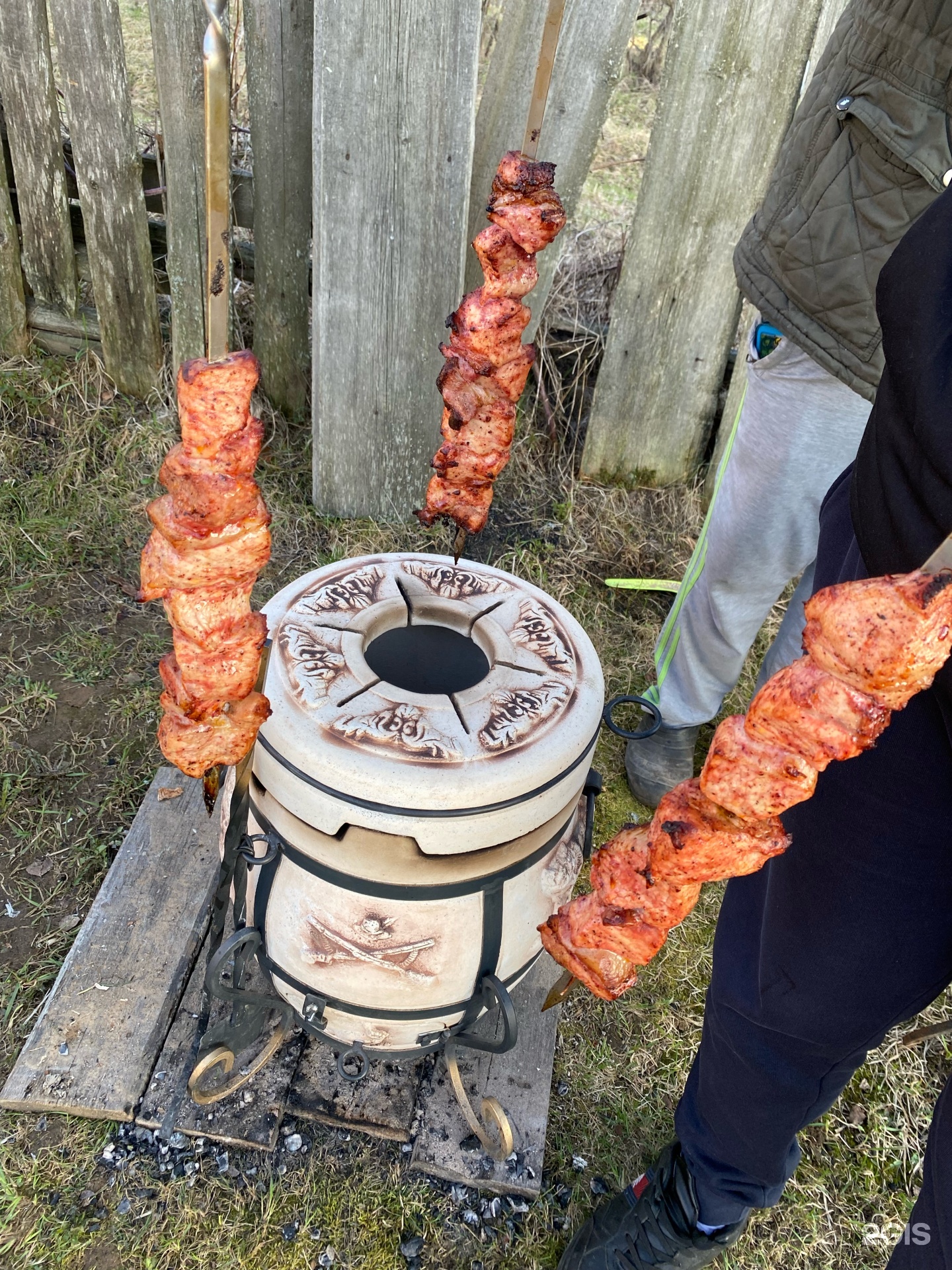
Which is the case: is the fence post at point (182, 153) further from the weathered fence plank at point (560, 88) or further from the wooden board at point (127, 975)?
the wooden board at point (127, 975)

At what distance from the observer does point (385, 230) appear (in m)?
3.29

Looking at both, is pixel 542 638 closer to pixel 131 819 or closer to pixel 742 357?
pixel 131 819

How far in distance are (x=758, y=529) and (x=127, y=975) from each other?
A: 7.50 ft

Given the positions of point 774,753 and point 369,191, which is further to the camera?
point 369,191

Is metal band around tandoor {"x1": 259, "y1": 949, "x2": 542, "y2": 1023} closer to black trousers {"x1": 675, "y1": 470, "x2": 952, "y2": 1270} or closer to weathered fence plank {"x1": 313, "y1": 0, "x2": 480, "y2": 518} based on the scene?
black trousers {"x1": 675, "y1": 470, "x2": 952, "y2": 1270}

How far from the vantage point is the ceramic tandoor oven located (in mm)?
1774

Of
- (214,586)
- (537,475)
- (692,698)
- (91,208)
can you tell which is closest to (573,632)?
(214,586)

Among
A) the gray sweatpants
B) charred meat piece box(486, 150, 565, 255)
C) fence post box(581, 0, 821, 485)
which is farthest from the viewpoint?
fence post box(581, 0, 821, 485)

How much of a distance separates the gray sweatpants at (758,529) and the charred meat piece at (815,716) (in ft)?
4.87

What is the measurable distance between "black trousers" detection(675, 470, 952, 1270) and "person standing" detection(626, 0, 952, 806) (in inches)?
24.3

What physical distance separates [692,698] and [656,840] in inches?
75.1

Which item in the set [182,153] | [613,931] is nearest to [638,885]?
[613,931]

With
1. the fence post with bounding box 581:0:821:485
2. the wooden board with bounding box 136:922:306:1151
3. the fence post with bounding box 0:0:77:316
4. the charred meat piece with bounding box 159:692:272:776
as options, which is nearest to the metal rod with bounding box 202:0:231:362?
the charred meat piece with bounding box 159:692:272:776

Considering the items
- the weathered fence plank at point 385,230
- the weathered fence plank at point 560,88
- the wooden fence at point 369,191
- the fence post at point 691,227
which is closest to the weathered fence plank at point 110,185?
the wooden fence at point 369,191
